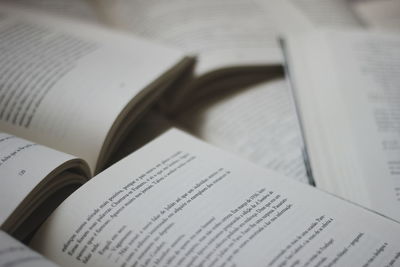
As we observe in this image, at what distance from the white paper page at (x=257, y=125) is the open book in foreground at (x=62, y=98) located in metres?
0.09

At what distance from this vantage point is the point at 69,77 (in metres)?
0.61

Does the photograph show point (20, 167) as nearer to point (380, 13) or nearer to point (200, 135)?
point (200, 135)

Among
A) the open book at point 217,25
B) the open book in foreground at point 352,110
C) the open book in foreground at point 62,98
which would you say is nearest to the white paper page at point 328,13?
the open book at point 217,25

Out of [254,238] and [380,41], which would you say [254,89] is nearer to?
[380,41]

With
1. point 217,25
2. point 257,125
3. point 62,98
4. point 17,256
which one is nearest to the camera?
point 17,256

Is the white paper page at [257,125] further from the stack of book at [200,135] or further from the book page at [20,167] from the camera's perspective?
the book page at [20,167]

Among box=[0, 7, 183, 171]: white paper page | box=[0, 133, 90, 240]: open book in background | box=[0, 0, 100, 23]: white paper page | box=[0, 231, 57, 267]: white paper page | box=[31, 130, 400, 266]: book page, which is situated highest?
box=[0, 0, 100, 23]: white paper page

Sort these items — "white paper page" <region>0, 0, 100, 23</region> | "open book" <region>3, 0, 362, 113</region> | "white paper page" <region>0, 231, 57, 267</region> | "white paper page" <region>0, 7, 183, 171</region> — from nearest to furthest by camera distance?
"white paper page" <region>0, 231, 57, 267</region>
"white paper page" <region>0, 7, 183, 171</region>
"open book" <region>3, 0, 362, 113</region>
"white paper page" <region>0, 0, 100, 23</region>

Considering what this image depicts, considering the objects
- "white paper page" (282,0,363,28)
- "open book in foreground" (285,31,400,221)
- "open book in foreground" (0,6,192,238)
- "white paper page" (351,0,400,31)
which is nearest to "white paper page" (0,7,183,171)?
"open book in foreground" (0,6,192,238)

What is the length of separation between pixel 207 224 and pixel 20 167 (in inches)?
A: 8.2

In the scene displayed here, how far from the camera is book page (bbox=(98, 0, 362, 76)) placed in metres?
0.77

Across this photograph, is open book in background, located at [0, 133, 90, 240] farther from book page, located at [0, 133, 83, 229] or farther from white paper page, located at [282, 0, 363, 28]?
white paper page, located at [282, 0, 363, 28]

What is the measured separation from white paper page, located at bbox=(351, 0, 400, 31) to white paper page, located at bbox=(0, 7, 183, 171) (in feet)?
1.61

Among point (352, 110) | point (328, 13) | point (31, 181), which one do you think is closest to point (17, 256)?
point (31, 181)
